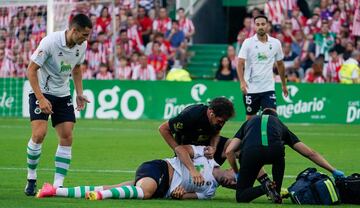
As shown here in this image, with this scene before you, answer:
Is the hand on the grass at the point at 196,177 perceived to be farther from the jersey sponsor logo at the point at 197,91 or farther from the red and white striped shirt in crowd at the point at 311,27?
the red and white striped shirt in crowd at the point at 311,27

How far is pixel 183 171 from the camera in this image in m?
12.2

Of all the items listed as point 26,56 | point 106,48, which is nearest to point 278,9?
point 106,48

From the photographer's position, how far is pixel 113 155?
1895cm

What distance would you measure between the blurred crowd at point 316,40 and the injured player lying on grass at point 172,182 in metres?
17.2

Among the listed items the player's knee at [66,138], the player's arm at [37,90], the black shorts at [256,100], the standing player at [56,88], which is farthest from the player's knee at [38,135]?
the black shorts at [256,100]

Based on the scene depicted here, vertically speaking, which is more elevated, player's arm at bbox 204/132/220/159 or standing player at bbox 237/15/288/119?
standing player at bbox 237/15/288/119

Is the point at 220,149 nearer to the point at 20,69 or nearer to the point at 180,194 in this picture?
the point at 180,194

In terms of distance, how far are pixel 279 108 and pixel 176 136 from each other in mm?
16296

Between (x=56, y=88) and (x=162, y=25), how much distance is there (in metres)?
21.6

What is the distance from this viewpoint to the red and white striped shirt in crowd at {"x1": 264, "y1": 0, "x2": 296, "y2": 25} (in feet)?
108

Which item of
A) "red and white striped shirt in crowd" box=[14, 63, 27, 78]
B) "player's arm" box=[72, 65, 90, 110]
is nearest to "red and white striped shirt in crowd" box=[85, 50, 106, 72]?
"red and white striped shirt in crowd" box=[14, 63, 27, 78]

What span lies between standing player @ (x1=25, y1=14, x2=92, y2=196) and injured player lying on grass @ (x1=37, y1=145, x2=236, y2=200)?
25.2 inches

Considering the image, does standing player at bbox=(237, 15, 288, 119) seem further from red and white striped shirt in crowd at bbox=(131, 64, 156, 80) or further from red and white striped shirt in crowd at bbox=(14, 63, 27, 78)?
red and white striped shirt in crowd at bbox=(14, 63, 27, 78)

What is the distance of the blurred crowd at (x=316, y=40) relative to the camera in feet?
98.7
